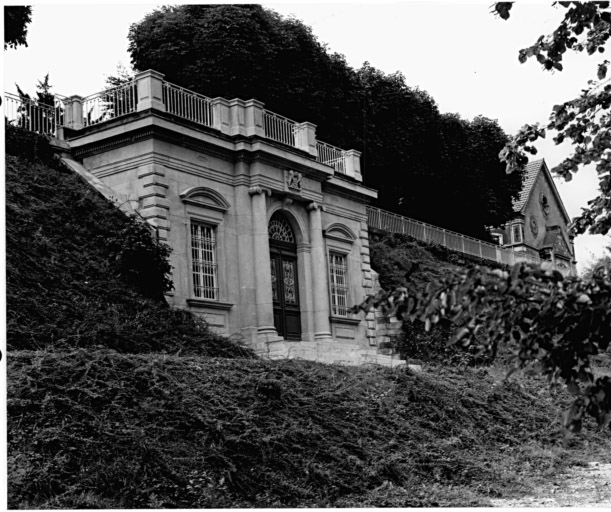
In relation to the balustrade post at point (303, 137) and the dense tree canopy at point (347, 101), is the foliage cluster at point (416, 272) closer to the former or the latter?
the dense tree canopy at point (347, 101)

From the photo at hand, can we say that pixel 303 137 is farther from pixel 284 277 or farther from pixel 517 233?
pixel 517 233

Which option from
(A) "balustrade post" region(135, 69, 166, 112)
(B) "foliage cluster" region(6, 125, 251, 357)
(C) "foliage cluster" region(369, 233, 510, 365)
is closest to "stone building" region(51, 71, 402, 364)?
(A) "balustrade post" region(135, 69, 166, 112)

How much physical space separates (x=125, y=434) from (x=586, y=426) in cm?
1155

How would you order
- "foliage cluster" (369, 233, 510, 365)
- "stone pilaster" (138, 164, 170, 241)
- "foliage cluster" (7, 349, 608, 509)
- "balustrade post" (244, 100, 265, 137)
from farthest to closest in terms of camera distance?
"foliage cluster" (369, 233, 510, 365) < "balustrade post" (244, 100, 265, 137) < "stone pilaster" (138, 164, 170, 241) < "foliage cluster" (7, 349, 608, 509)

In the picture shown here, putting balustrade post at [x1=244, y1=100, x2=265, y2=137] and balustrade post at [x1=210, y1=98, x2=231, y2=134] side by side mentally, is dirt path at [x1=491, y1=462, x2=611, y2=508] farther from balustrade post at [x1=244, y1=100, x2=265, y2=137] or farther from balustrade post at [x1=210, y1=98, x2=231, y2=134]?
balustrade post at [x1=210, y1=98, x2=231, y2=134]

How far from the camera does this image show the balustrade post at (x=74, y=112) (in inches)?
835

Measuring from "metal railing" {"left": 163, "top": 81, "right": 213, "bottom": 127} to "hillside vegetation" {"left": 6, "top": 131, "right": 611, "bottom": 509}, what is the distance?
3.03 meters

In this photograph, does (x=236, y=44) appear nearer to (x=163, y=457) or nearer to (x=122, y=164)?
(x=122, y=164)

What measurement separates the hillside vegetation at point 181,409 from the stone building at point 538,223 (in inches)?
1276

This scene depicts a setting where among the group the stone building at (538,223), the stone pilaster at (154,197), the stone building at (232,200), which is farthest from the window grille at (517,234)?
the stone pilaster at (154,197)

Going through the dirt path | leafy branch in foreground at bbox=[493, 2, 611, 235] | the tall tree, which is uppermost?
the tall tree

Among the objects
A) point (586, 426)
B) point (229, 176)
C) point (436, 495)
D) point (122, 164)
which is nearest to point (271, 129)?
point (229, 176)

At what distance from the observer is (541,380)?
21547 millimetres

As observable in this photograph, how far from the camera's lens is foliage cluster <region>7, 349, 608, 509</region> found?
8.98 meters
